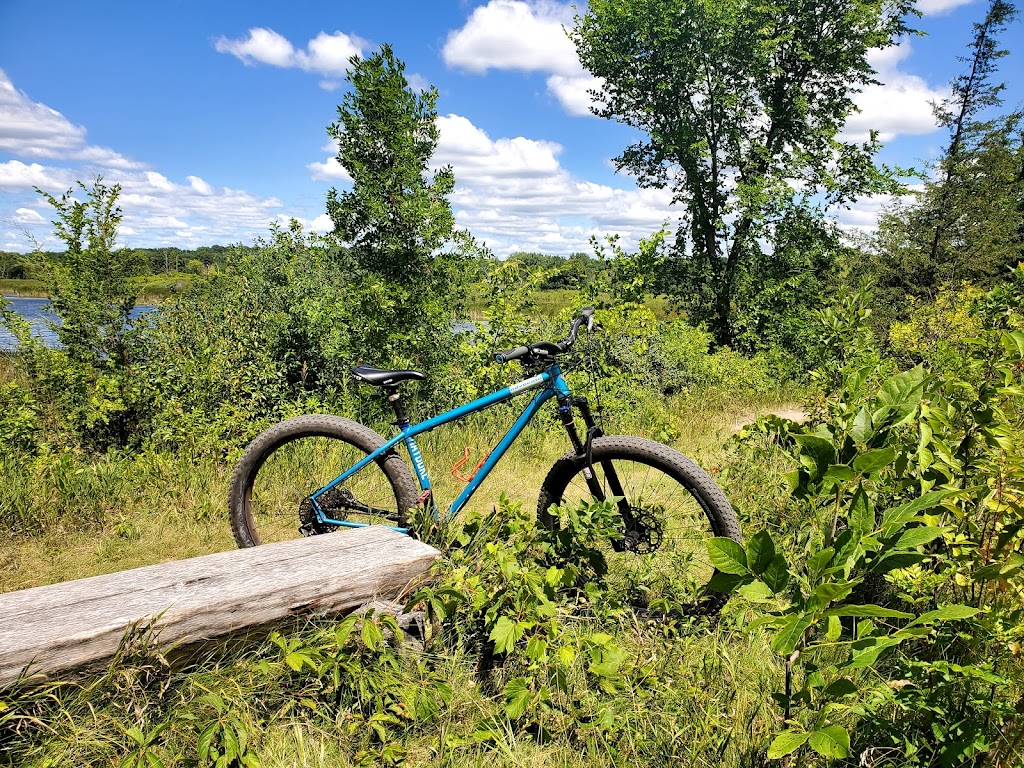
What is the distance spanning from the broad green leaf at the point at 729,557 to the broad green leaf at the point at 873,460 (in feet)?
1.01

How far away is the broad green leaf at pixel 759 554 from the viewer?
47.8 inches

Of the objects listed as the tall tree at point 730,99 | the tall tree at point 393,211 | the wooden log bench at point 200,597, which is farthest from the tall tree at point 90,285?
the tall tree at point 730,99

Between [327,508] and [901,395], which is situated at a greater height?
[901,395]

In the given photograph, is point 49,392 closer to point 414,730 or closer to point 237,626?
point 237,626

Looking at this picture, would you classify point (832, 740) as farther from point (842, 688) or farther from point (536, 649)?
point (536, 649)

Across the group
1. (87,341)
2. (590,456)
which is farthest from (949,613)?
(87,341)

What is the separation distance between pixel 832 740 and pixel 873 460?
61 cm

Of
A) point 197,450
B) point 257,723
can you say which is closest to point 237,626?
point 257,723

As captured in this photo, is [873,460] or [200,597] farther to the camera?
[200,597]

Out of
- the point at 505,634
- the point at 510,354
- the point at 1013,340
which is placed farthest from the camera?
the point at 510,354

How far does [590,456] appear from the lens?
9.19ft

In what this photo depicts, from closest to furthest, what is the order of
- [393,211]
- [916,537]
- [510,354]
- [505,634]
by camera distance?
[916,537] → [505,634] → [510,354] → [393,211]

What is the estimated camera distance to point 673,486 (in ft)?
8.97

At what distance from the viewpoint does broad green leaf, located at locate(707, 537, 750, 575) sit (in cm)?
123
